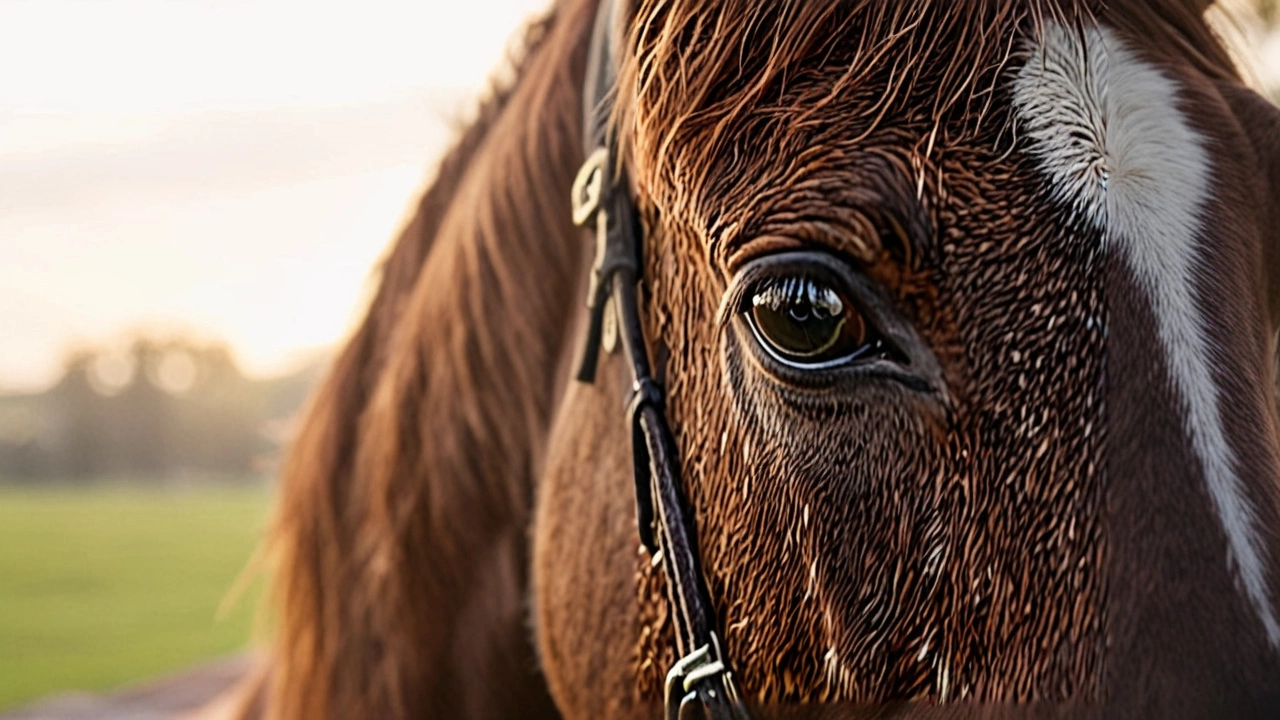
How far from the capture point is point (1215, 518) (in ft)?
3.88

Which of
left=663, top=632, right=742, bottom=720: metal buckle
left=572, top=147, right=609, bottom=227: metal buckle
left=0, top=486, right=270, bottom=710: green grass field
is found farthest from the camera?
left=0, top=486, right=270, bottom=710: green grass field

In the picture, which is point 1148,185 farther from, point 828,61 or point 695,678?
point 695,678

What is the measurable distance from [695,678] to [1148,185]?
0.79 meters

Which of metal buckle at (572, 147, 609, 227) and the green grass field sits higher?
metal buckle at (572, 147, 609, 227)

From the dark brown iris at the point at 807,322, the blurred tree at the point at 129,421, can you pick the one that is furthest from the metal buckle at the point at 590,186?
the blurred tree at the point at 129,421

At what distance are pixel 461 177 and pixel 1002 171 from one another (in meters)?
1.38

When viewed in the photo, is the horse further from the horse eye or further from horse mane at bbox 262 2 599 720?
horse mane at bbox 262 2 599 720

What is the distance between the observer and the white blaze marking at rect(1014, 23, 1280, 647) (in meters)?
1.20

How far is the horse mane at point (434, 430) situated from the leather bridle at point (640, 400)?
0.21m

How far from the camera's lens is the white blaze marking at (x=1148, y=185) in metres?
1.20

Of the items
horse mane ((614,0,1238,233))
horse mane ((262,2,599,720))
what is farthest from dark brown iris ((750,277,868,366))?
horse mane ((262,2,599,720))

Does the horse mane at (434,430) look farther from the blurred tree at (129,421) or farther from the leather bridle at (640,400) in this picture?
the blurred tree at (129,421)

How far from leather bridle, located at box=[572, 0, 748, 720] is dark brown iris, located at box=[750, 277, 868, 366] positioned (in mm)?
300

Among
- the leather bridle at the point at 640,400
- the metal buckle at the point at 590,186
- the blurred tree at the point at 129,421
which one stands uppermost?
the metal buckle at the point at 590,186
